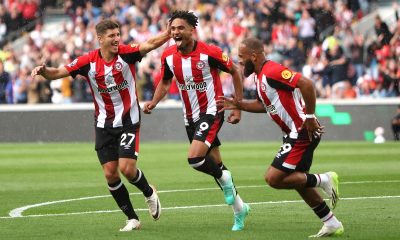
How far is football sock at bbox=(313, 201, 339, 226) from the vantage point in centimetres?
1042

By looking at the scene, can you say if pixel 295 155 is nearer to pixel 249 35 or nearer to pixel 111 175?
pixel 111 175

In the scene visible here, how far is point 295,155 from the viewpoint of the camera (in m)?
10.5

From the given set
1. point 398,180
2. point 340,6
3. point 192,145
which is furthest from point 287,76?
point 340,6

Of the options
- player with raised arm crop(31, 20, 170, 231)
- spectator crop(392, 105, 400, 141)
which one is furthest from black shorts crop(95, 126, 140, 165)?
spectator crop(392, 105, 400, 141)

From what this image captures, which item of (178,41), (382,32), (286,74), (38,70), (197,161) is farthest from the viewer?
(382,32)

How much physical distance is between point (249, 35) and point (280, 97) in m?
21.0

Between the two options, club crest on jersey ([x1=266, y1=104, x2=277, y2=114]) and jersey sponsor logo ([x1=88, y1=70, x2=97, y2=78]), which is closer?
club crest on jersey ([x1=266, y1=104, x2=277, y2=114])

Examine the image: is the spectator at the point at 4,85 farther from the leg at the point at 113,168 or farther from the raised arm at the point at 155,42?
the raised arm at the point at 155,42

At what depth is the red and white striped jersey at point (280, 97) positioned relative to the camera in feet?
34.3

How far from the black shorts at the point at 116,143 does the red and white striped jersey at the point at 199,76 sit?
0.81m

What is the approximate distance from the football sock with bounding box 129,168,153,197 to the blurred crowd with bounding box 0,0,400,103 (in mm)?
17718

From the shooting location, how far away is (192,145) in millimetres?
11688

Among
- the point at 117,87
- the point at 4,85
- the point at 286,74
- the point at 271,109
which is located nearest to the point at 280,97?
the point at 271,109

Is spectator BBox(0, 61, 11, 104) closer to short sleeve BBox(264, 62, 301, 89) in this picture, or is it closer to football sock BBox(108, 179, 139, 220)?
football sock BBox(108, 179, 139, 220)
